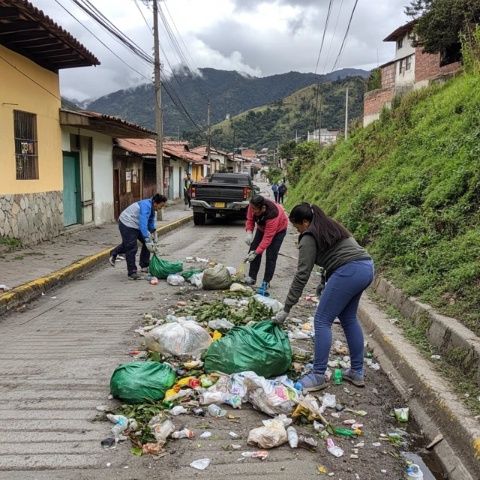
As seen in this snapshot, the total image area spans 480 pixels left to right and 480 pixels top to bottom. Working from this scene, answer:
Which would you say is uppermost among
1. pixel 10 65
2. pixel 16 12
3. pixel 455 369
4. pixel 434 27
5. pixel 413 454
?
pixel 434 27

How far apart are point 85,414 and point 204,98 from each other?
4676 cm

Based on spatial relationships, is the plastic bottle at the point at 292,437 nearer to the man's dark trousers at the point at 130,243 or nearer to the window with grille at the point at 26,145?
the man's dark trousers at the point at 130,243

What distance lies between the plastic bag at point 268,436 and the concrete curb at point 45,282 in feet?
15.0

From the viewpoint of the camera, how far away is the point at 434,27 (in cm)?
1791

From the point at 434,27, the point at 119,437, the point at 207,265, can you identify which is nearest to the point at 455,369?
the point at 119,437

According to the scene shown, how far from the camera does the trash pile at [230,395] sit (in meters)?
3.36

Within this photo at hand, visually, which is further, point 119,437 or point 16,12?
point 16,12

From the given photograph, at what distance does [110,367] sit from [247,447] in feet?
5.87

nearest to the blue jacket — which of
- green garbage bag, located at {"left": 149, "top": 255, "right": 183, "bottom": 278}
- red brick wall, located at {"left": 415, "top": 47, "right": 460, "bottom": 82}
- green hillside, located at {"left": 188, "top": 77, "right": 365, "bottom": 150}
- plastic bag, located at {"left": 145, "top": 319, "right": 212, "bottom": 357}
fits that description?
green garbage bag, located at {"left": 149, "top": 255, "right": 183, "bottom": 278}

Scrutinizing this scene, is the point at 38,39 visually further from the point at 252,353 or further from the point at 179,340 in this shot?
the point at 252,353

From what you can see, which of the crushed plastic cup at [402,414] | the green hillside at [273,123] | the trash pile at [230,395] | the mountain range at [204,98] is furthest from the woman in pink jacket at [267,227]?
the green hillside at [273,123]

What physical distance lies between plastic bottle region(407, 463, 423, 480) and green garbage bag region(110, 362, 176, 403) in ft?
5.96

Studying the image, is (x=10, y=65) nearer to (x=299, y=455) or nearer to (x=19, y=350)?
(x=19, y=350)

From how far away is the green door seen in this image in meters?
14.4
